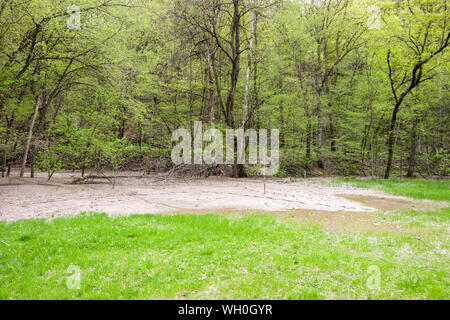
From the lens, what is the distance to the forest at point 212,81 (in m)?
11.4

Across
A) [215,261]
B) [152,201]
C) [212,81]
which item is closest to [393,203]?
[215,261]

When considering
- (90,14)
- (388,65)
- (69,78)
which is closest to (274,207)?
(90,14)

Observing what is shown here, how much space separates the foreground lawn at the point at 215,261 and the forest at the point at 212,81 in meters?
8.18

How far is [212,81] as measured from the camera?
61.6ft

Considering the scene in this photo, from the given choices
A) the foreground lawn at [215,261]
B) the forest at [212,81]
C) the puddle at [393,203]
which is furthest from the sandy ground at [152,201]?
the forest at [212,81]

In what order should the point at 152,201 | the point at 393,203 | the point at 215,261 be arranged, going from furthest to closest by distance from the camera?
the point at 393,203, the point at 152,201, the point at 215,261

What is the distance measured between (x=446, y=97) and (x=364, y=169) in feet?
25.2

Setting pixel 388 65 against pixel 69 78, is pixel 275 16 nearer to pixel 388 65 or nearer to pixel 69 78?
pixel 388 65

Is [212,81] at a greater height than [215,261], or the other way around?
[212,81]

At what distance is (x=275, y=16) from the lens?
19.2 meters

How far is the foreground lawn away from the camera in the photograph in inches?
127

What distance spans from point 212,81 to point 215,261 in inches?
643

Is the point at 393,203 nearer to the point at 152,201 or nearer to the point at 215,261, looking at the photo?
the point at 215,261

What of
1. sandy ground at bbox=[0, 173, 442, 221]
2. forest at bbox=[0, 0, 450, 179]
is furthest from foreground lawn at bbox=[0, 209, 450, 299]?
forest at bbox=[0, 0, 450, 179]
